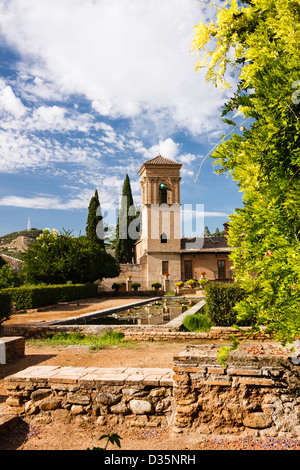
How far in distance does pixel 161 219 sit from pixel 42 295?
1800 centimetres

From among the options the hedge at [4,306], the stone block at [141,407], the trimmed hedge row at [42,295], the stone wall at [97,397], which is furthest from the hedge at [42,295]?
the stone block at [141,407]

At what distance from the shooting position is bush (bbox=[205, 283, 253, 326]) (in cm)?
854

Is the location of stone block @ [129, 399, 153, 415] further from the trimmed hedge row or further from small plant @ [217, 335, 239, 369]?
the trimmed hedge row

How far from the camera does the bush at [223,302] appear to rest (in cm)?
854

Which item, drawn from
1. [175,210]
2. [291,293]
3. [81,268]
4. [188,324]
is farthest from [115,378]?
[175,210]

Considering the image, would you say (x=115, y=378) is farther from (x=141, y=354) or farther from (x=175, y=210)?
(x=175, y=210)

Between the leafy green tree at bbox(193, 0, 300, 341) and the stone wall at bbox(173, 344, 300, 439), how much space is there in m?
1.01

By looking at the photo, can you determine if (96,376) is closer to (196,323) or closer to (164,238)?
(196,323)

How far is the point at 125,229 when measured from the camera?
4181cm

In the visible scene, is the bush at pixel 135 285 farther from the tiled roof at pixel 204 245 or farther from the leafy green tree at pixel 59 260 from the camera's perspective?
the tiled roof at pixel 204 245

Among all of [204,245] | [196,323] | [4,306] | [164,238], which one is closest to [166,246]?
[164,238]

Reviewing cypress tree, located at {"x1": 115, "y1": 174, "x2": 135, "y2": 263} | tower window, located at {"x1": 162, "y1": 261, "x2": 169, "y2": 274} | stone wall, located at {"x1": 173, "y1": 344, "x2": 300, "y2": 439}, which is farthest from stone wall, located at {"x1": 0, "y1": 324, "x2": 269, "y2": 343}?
cypress tree, located at {"x1": 115, "y1": 174, "x2": 135, "y2": 263}
